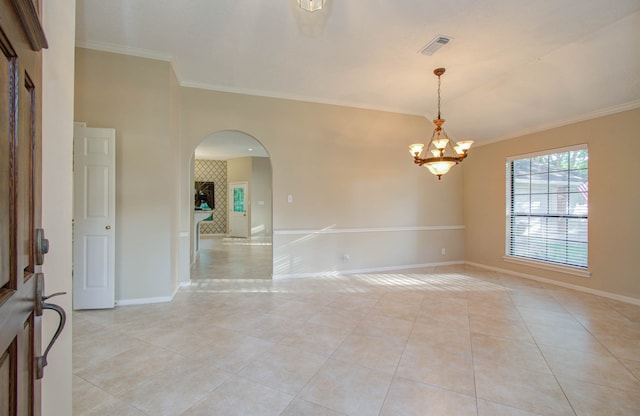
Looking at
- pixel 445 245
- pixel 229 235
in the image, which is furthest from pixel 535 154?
pixel 229 235

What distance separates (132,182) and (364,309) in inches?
125

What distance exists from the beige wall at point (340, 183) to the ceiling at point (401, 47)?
1.22 feet

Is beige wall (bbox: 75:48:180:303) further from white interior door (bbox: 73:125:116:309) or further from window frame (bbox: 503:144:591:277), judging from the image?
window frame (bbox: 503:144:591:277)

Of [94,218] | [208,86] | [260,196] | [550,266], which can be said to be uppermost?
[208,86]

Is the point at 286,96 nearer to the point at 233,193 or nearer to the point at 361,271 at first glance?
the point at 361,271

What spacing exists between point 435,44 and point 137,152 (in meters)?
3.73

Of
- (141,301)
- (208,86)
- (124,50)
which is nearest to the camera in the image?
(124,50)

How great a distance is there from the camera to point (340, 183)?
5328 mm

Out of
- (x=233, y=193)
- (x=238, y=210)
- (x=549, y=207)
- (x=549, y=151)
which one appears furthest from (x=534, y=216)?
(x=233, y=193)

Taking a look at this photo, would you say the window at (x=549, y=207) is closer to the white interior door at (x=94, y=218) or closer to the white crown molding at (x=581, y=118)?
the white crown molding at (x=581, y=118)

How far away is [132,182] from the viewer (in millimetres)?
3652

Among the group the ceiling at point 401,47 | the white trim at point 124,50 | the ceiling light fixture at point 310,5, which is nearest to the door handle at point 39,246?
the ceiling light fixture at point 310,5

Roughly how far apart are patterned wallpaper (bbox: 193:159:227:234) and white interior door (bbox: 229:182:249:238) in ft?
1.64

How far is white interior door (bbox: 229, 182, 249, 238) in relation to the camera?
10734 millimetres
